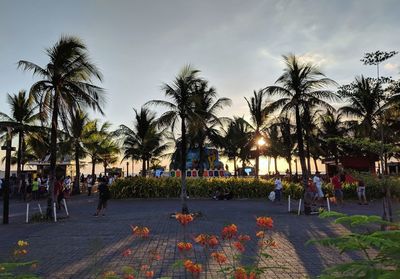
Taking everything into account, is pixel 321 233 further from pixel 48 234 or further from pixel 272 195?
pixel 272 195

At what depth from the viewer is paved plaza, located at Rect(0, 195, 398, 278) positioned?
769cm

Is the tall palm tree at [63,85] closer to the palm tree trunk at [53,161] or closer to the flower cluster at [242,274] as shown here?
the palm tree trunk at [53,161]

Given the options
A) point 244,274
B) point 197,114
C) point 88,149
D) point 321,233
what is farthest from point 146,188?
point 244,274

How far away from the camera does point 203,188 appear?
28.3 m

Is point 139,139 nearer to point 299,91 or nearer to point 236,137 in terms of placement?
point 236,137

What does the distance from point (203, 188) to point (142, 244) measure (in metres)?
18.0

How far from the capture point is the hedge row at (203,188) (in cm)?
2753

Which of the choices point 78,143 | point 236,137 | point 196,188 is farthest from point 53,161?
point 236,137

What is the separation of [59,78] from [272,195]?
1471cm

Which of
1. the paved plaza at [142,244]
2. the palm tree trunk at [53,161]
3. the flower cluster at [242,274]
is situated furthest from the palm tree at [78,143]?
the flower cluster at [242,274]

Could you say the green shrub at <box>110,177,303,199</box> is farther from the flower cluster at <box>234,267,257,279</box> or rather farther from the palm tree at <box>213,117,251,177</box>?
the flower cluster at <box>234,267,257,279</box>

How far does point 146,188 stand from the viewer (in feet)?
90.6

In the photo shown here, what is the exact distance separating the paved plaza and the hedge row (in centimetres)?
962

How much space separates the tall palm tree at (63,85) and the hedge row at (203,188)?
1090cm
